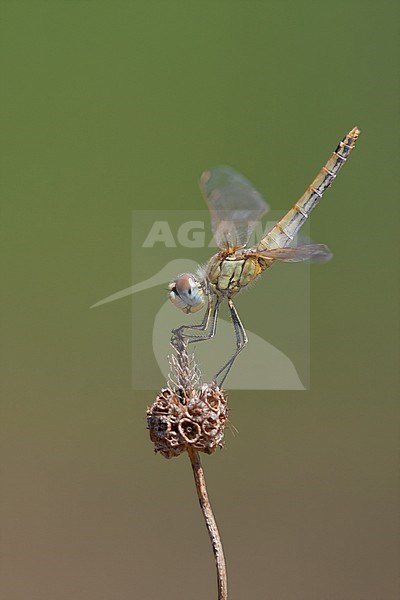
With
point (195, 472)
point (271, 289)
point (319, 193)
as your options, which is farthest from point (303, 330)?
point (195, 472)

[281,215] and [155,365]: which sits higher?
[281,215]

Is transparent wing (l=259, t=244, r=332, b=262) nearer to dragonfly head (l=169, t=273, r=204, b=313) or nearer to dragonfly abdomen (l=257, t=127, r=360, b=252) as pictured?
dragonfly abdomen (l=257, t=127, r=360, b=252)

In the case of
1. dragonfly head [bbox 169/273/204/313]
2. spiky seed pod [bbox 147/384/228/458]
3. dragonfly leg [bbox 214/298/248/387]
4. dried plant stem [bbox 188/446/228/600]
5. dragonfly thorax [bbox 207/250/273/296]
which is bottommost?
dried plant stem [bbox 188/446/228/600]

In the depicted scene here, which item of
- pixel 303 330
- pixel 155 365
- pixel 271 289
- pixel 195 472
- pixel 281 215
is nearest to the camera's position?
pixel 195 472

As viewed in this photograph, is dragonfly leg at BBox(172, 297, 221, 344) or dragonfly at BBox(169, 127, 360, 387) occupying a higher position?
dragonfly at BBox(169, 127, 360, 387)

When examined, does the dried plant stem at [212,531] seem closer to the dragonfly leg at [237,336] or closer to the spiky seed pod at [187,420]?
the spiky seed pod at [187,420]

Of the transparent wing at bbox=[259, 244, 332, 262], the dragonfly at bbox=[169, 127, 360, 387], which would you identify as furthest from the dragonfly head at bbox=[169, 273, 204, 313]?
the transparent wing at bbox=[259, 244, 332, 262]

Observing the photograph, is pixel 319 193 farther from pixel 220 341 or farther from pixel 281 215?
pixel 220 341
